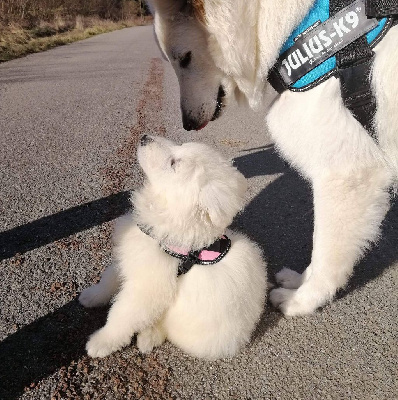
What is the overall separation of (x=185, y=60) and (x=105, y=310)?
164cm

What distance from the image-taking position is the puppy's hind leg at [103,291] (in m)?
2.40

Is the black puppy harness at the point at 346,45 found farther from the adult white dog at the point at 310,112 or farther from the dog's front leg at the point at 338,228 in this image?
the dog's front leg at the point at 338,228

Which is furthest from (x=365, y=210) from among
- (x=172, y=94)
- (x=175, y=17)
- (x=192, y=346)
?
(x=172, y=94)

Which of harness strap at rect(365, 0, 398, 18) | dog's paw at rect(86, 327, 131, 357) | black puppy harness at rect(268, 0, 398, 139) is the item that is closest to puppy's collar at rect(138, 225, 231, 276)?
dog's paw at rect(86, 327, 131, 357)

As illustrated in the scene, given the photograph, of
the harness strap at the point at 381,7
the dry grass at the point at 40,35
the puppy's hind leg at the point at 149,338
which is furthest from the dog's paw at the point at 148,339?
the dry grass at the point at 40,35

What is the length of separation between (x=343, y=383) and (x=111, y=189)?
9.17 ft

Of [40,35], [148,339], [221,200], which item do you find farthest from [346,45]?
[40,35]

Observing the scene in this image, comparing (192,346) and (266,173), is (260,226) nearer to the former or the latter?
(266,173)

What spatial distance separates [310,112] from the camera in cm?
201

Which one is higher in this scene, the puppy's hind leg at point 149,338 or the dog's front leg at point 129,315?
the dog's front leg at point 129,315

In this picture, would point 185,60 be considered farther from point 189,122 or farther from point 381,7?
point 381,7

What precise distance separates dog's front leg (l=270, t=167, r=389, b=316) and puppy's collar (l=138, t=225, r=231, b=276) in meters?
0.63

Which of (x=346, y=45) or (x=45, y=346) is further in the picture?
(x=45, y=346)

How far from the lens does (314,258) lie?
95.8 inches
